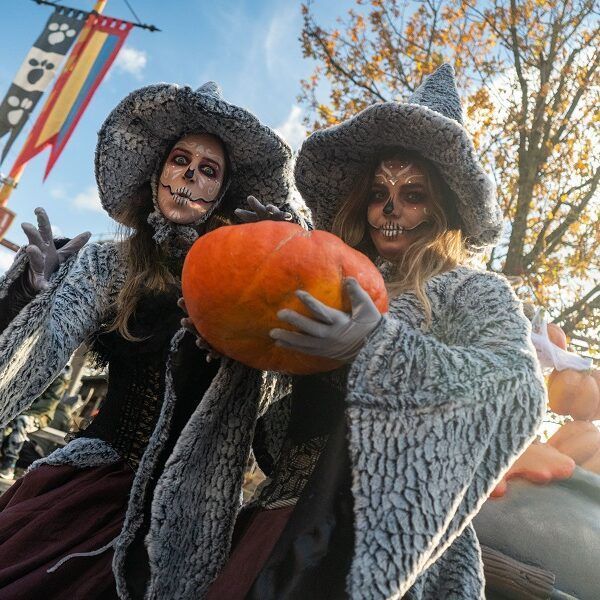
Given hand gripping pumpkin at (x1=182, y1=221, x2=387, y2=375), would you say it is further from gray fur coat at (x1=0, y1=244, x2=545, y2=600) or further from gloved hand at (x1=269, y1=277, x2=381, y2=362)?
gray fur coat at (x1=0, y1=244, x2=545, y2=600)

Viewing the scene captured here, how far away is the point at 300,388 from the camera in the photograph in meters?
1.69

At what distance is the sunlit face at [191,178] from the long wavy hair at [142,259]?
95 mm

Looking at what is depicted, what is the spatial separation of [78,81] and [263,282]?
1130 centimetres

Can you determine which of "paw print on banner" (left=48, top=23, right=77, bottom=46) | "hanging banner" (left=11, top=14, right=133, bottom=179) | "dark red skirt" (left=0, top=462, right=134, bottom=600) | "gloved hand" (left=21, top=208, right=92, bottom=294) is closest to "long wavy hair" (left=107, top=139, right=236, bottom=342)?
"gloved hand" (left=21, top=208, right=92, bottom=294)

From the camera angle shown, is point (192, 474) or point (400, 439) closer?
point (400, 439)

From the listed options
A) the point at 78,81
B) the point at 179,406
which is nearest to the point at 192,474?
the point at 179,406

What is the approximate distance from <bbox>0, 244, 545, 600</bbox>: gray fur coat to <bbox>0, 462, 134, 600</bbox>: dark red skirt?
0.09m

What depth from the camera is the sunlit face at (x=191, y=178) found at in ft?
7.30

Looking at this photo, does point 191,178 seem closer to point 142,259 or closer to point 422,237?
point 142,259

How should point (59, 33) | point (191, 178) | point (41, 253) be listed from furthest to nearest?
point (59, 33), point (191, 178), point (41, 253)

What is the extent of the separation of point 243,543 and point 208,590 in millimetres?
150

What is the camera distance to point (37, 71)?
10797 millimetres

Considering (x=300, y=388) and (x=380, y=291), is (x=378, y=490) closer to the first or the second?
(x=380, y=291)

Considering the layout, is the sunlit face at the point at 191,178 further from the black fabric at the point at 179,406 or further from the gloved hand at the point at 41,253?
the black fabric at the point at 179,406
